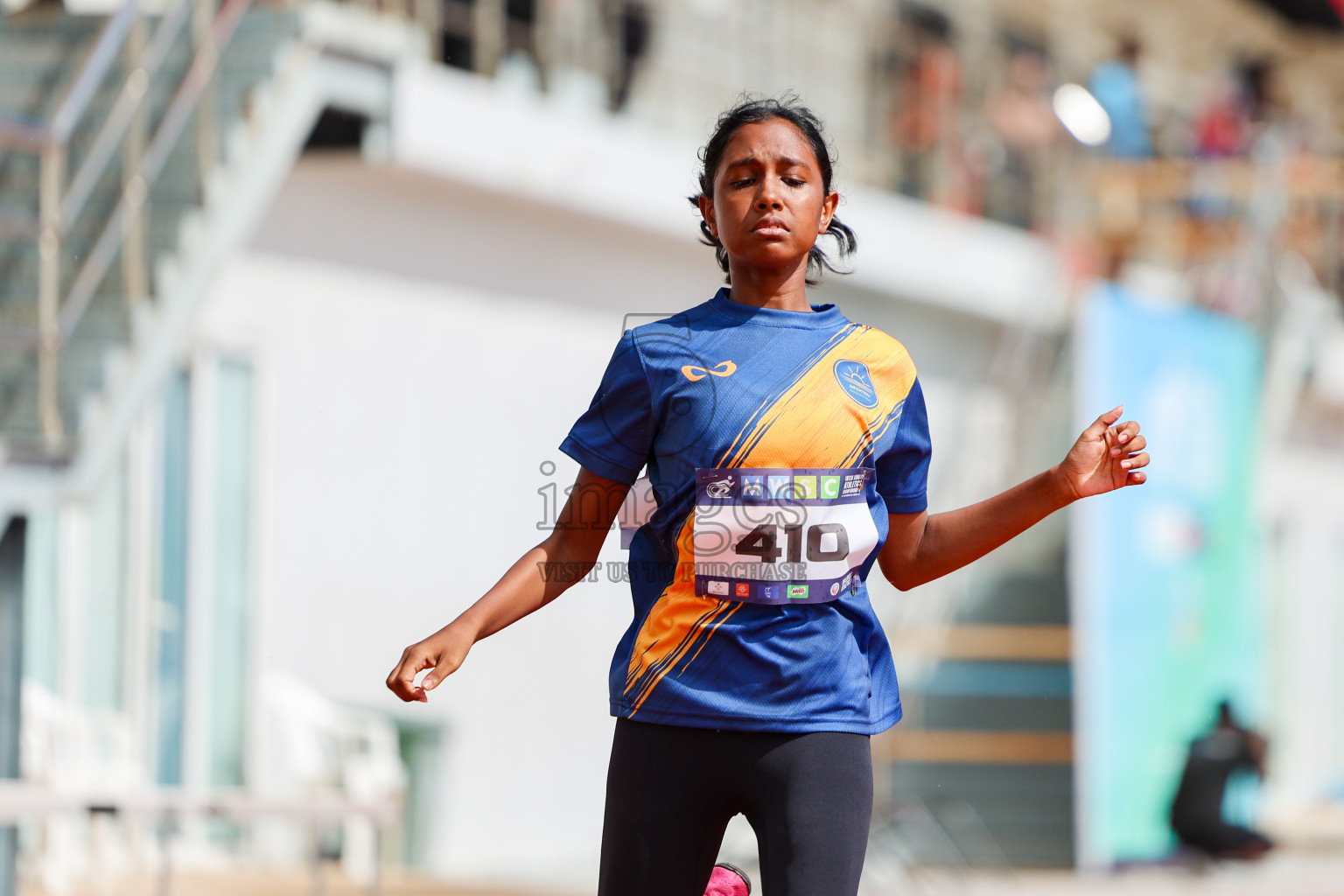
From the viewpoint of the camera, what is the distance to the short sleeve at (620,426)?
243 centimetres

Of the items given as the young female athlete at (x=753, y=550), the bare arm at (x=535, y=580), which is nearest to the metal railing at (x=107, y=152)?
the bare arm at (x=535, y=580)

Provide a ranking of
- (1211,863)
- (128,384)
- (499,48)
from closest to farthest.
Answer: (128,384) < (499,48) < (1211,863)

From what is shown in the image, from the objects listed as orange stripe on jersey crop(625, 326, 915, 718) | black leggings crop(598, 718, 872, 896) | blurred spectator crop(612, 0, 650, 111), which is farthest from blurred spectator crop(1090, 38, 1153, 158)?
black leggings crop(598, 718, 872, 896)

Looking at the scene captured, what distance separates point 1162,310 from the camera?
10.9m

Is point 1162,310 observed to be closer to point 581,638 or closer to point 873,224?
point 873,224

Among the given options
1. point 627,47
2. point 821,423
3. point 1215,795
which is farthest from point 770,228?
point 1215,795

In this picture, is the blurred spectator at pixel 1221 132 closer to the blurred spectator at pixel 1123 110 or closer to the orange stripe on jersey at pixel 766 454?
the blurred spectator at pixel 1123 110

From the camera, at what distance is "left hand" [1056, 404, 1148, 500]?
2.39 metres

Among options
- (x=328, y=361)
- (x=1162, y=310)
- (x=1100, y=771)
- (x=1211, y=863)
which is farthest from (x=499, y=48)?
(x=1211, y=863)

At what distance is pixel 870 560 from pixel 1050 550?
9289 millimetres

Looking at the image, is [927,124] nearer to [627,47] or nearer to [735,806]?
[627,47]

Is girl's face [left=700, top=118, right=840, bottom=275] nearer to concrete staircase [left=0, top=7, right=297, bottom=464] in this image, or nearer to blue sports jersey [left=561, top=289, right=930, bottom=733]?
blue sports jersey [left=561, top=289, right=930, bottom=733]

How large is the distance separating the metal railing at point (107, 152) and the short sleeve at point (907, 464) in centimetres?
445

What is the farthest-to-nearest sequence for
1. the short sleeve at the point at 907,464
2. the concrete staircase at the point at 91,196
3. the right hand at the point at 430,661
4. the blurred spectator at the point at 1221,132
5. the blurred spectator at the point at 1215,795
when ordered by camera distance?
the blurred spectator at the point at 1221,132 < the blurred spectator at the point at 1215,795 < the concrete staircase at the point at 91,196 < the short sleeve at the point at 907,464 < the right hand at the point at 430,661
